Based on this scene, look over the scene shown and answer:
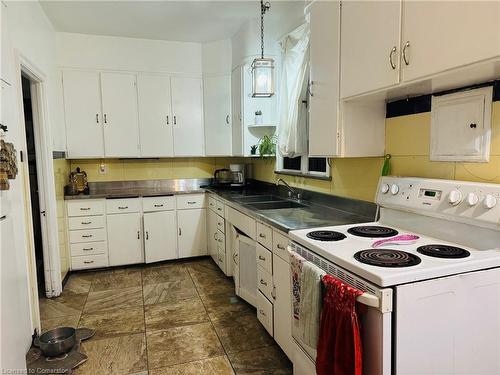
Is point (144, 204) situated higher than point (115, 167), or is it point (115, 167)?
point (115, 167)

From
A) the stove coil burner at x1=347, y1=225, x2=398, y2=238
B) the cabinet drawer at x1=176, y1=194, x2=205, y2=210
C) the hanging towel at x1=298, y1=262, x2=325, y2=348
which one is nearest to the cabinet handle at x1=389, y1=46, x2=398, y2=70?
the stove coil burner at x1=347, y1=225, x2=398, y2=238

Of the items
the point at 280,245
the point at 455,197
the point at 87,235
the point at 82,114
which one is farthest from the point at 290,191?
the point at 82,114

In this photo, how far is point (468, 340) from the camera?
128 cm

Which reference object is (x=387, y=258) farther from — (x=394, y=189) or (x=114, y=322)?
(x=114, y=322)

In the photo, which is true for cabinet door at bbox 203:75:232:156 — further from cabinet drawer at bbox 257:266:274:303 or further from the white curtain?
cabinet drawer at bbox 257:266:274:303

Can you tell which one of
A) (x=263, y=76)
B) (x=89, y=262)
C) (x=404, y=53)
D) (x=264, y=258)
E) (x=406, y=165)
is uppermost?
(x=263, y=76)

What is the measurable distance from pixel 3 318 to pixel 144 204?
2334 millimetres

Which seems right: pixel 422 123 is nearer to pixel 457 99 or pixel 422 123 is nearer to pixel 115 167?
pixel 457 99

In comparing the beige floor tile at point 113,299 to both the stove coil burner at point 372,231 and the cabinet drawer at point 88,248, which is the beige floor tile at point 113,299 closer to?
the cabinet drawer at point 88,248

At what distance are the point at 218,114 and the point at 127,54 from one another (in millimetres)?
1248

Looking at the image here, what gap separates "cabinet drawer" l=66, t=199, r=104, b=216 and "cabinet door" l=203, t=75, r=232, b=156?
143 centimetres

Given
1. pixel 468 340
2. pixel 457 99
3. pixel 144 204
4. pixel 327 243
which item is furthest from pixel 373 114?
pixel 144 204

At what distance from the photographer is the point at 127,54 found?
394 cm

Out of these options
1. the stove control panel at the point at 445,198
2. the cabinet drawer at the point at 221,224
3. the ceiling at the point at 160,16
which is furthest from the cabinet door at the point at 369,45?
the cabinet drawer at the point at 221,224
